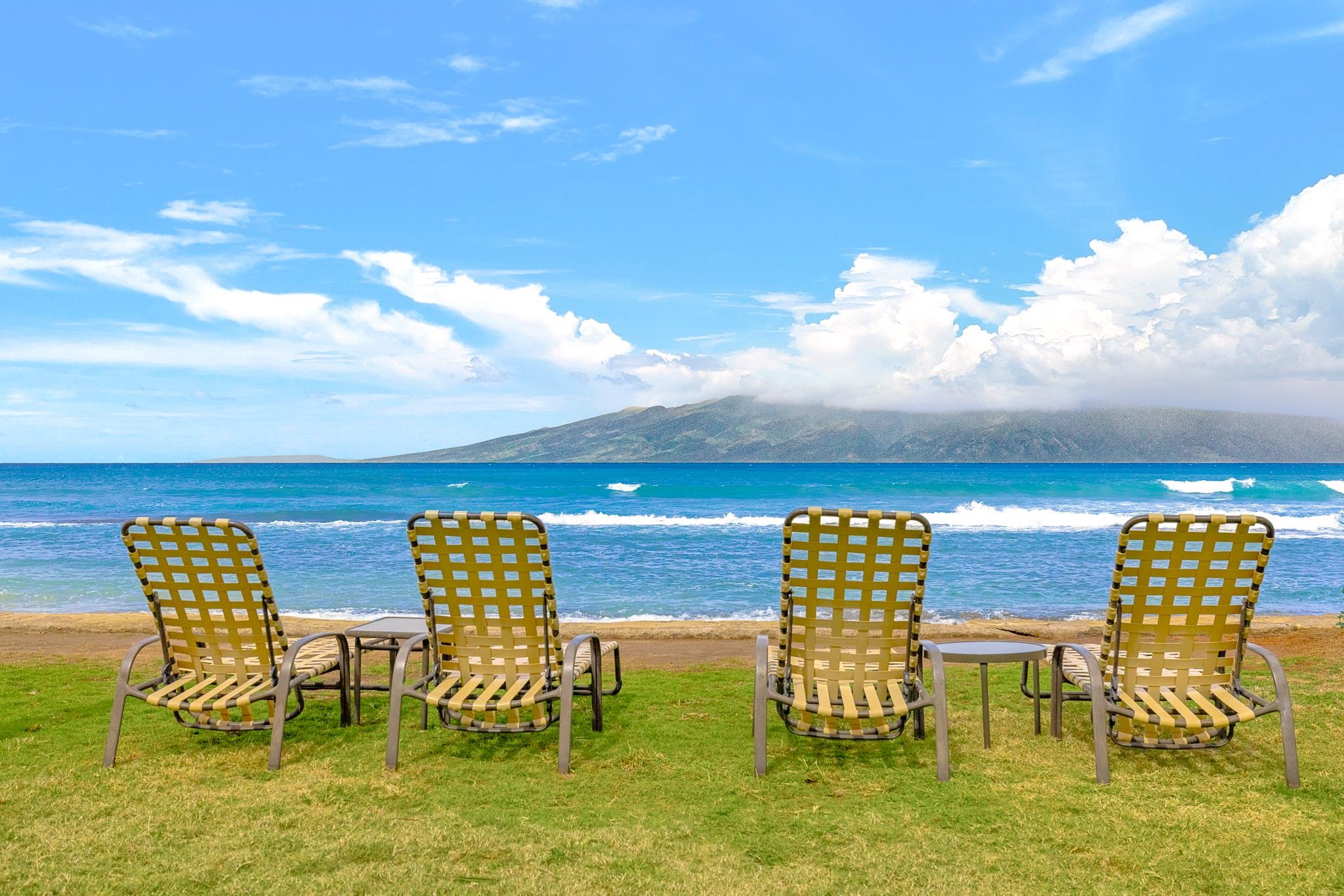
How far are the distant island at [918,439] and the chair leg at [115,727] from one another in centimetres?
14907

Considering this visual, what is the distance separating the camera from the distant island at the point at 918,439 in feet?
541

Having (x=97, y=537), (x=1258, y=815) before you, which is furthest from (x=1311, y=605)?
(x=97, y=537)

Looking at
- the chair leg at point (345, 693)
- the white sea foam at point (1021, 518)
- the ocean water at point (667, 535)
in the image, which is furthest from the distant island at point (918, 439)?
the chair leg at point (345, 693)

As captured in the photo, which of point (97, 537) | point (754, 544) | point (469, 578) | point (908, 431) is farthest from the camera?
point (908, 431)

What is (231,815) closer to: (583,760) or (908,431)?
(583,760)

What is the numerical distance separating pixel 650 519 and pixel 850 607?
1369 inches

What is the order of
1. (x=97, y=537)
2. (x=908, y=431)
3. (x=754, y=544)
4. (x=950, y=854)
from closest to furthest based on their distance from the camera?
(x=950, y=854) → (x=754, y=544) → (x=97, y=537) → (x=908, y=431)

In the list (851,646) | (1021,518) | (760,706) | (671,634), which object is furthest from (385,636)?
(1021,518)

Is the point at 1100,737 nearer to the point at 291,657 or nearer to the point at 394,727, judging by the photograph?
the point at 394,727

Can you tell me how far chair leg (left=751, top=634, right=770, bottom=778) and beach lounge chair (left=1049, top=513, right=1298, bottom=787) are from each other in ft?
5.50

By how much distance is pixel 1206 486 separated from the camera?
72250mm

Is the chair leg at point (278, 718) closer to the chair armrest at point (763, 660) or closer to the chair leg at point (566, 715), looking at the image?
the chair leg at point (566, 715)

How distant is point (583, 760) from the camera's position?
16.7 feet

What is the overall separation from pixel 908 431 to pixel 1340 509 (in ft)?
465
